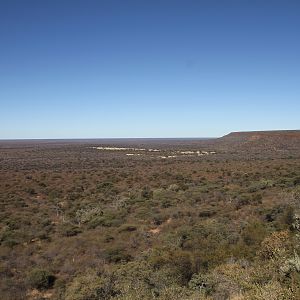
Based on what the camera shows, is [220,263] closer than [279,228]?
Yes

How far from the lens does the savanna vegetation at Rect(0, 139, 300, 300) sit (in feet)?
32.4

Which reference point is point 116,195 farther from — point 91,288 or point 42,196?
point 91,288

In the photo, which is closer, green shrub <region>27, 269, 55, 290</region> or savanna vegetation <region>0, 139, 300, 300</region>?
savanna vegetation <region>0, 139, 300, 300</region>

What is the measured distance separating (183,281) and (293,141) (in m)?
78.1

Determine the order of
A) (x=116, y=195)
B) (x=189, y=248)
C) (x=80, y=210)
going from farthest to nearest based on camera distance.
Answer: (x=116, y=195), (x=80, y=210), (x=189, y=248)

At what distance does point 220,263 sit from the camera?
1185 cm

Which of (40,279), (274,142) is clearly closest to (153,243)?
(40,279)

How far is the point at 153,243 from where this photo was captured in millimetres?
15922

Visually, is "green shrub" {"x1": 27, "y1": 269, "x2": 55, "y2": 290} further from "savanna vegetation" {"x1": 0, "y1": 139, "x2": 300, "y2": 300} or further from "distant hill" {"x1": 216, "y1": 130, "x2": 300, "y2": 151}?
"distant hill" {"x1": 216, "y1": 130, "x2": 300, "y2": 151}

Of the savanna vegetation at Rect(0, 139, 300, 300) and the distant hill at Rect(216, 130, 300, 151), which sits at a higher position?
the distant hill at Rect(216, 130, 300, 151)

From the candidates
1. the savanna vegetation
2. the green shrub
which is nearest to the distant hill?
the savanna vegetation

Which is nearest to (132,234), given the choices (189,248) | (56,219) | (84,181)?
(189,248)

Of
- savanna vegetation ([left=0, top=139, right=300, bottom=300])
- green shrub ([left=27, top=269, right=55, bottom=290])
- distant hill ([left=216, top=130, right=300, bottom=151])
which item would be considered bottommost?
green shrub ([left=27, top=269, right=55, bottom=290])

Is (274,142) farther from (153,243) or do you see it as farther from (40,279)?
(40,279)
